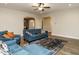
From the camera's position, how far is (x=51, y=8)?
101 inches

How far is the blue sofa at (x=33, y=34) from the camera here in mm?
2660

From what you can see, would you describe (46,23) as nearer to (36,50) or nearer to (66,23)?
(66,23)

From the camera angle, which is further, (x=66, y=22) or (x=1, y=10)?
(x=66, y=22)

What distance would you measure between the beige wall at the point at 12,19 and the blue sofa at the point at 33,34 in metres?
0.19

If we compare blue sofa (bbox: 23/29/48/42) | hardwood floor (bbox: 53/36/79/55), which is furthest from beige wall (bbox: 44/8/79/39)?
blue sofa (bbox: 23/29/48/42)

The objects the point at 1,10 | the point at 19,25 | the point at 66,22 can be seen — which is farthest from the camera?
the point at 66,22

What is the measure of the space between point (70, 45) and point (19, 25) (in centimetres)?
157

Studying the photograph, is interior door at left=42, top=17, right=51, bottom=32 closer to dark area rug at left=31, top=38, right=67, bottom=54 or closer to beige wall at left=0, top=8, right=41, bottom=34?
beige wall at left=0, top=8, right=41, bottom=34

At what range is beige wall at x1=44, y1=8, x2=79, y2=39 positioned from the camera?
261 centimetres

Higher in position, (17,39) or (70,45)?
(17,39)

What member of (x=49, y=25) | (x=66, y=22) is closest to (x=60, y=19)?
(x=66, y=22)

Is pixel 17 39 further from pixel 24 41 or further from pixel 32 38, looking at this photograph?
pixel 32 38

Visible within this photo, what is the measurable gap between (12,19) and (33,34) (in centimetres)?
70

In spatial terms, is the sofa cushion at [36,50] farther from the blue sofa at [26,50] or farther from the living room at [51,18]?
the living room at [51,18]
